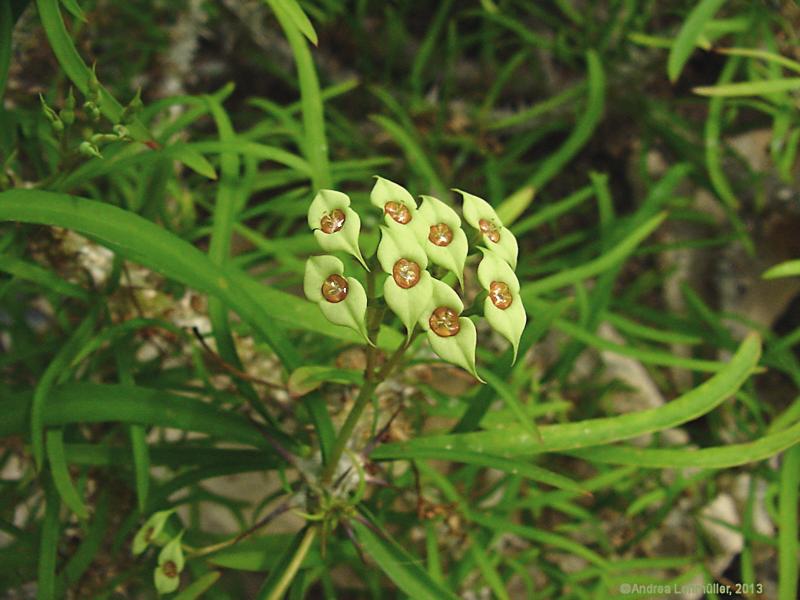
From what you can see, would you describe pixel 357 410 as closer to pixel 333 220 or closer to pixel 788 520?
pixel 333 220

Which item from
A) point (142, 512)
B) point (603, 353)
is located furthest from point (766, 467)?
point (142, 512)

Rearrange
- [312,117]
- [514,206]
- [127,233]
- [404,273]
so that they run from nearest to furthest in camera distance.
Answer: [404,273] < [127,233] < [312,117] < [514,206]

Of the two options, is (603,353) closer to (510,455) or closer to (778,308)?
(778,308)

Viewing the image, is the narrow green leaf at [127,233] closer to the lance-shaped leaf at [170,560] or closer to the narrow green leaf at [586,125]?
the lance-shaped leaf at [170,560]

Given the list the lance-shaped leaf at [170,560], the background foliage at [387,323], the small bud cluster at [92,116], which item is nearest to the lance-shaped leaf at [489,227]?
the background foliage at [387,323]

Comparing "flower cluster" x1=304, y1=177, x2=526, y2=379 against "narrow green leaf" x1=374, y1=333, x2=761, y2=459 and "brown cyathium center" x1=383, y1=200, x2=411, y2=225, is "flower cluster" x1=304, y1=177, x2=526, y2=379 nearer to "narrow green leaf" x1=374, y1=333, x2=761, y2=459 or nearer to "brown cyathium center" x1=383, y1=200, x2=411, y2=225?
"brown cyathium center" x1=383, y1=200, x2=411, y2=225

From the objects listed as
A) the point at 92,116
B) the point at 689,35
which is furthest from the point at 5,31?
the point at 689,35
